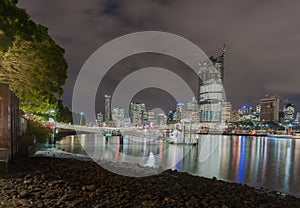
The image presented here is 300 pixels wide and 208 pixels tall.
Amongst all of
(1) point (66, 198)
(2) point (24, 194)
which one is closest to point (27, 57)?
(2) point (24, 194)

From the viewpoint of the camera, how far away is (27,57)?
12438 mm

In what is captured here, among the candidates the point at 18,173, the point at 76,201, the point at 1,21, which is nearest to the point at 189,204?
the point at 76,201

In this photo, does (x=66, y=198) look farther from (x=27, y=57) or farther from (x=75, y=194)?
(x=27, y=57)

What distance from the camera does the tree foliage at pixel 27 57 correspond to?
364 inches

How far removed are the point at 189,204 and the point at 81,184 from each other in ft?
11.8

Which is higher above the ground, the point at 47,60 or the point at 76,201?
the point at 47,60

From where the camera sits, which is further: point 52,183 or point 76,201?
point 52,183

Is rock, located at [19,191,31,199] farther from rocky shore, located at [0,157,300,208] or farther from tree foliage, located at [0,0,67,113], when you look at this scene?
tree foliage, located at [0,0,67,113]

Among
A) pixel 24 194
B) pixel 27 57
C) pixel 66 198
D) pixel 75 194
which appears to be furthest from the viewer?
pixel 27 57

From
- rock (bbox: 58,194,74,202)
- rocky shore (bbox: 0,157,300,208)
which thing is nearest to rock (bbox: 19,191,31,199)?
rocky shore (bbox: 0,157,300,208)

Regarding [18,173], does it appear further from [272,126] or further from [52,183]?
[272,126]

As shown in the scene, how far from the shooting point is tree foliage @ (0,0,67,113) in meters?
9.25

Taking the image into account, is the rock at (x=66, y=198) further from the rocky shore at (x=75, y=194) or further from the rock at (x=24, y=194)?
the rock at (x=24, y=194)

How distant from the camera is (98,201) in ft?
21.9
